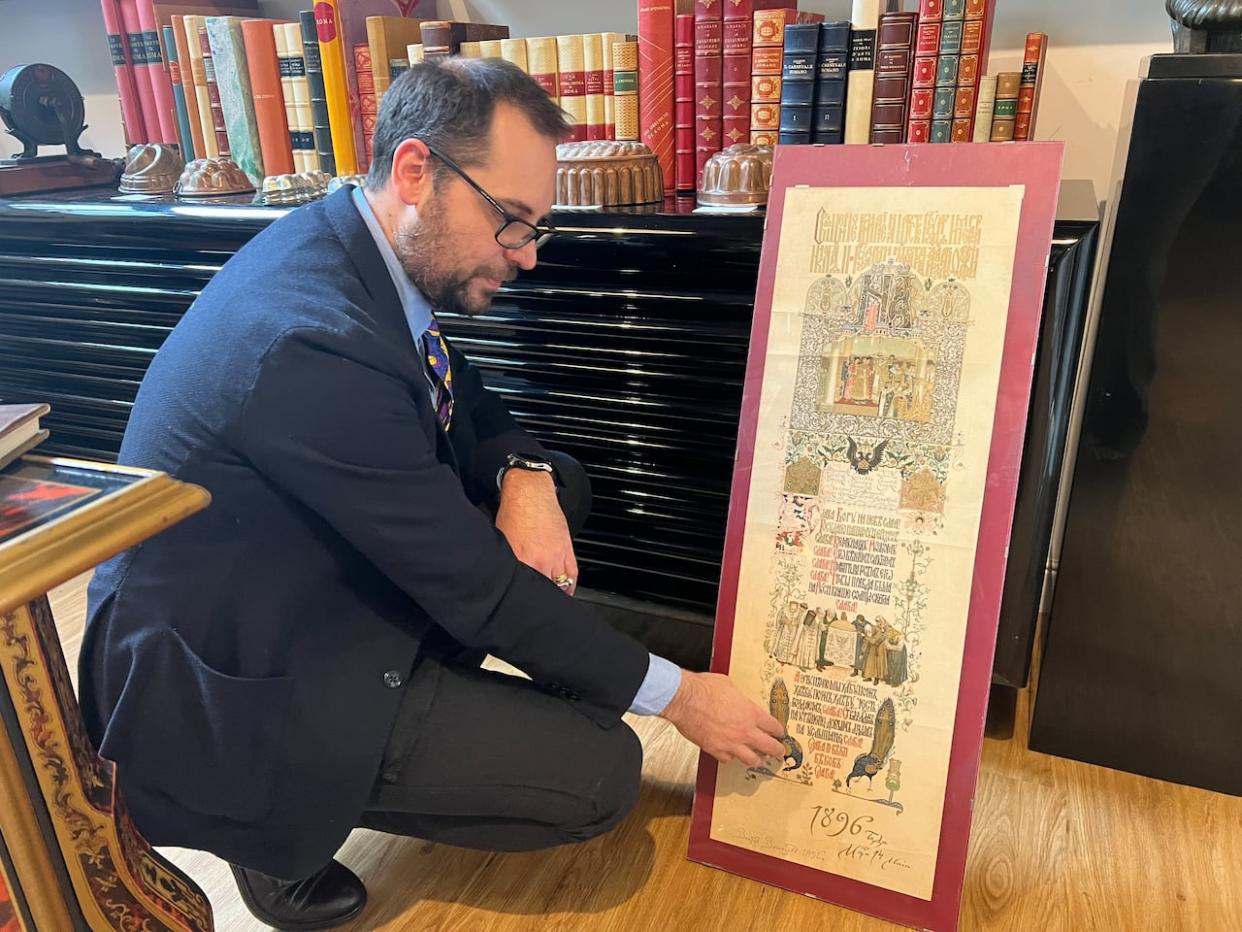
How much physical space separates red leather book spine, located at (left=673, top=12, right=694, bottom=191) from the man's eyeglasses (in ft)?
1.79

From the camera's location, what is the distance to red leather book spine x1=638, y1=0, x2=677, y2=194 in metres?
1.40

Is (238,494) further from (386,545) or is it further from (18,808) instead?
(18,808)

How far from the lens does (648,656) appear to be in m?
1.01

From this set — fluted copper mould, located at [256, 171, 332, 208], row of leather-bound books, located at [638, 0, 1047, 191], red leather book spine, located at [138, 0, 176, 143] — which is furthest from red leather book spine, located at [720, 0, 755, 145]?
red leather book spine, located at [138, 0, 176, 143]

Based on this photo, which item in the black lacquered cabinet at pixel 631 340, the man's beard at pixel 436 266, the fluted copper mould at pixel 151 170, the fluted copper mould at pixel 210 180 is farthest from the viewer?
the fluted copper mould at pixel 151 170

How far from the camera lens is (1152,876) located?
1142mm

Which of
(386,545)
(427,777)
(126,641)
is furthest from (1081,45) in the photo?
(126,641)

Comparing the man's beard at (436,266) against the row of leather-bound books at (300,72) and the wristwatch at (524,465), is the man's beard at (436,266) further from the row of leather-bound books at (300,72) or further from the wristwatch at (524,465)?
the row of leather-bound books at (300,72)

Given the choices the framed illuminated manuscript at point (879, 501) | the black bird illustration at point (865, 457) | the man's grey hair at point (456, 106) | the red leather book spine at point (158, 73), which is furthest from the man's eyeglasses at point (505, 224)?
the red leather book spine at point (158, 73)

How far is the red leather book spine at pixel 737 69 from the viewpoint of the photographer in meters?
1.36

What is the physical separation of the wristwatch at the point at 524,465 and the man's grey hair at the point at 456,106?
1.34 ft

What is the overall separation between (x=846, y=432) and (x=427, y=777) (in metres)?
0.60

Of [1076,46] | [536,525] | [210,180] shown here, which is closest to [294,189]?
[210,180]

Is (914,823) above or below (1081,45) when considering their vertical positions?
below
